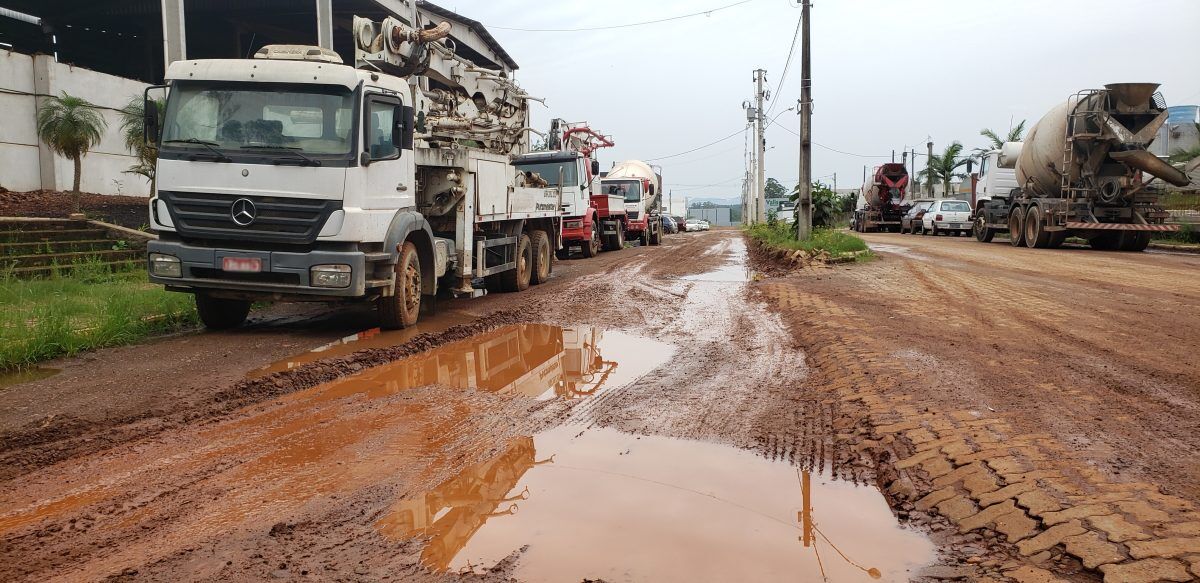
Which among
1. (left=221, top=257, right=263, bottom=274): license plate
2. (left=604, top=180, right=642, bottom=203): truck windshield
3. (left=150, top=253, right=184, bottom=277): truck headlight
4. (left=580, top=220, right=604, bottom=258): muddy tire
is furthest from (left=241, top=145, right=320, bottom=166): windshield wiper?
(left=604, top=180, right=642, bottom=203): truck windshield

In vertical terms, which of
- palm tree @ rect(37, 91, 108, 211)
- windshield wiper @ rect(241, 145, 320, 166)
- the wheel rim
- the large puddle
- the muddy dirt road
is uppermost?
palm tree @ rect(37, 91, 108, 211)

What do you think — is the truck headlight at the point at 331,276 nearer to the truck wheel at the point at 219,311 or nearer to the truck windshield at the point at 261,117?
the truck windshield at the point at 261,117

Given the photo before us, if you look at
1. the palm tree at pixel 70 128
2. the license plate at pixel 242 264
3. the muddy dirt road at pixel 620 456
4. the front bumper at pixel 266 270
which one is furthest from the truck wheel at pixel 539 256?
the palm tree at pixel 70 128

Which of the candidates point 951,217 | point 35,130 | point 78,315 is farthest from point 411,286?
point 951,217

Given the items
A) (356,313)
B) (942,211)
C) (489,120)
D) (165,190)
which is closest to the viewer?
(165,190)

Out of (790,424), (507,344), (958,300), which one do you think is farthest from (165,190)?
(958,300)

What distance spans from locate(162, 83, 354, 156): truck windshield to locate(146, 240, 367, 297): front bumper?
1.02 m

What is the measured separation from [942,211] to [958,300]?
24676 mm

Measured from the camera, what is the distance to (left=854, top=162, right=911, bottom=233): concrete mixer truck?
3794 cm

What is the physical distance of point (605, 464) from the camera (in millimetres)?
4465

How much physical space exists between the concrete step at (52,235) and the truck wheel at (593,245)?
11.5 metres

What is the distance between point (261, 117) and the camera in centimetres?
792

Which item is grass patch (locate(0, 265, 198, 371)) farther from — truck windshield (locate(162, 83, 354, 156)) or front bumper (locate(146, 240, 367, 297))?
truck windshield (locate(162, 83, 354, 156))

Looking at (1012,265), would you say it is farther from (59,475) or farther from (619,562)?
(59,475)
